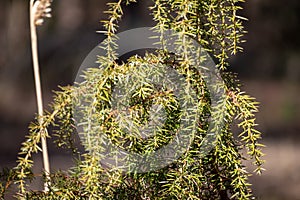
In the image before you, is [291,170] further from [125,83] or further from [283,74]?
[125,83]

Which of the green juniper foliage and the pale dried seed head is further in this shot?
the pale dried seed head

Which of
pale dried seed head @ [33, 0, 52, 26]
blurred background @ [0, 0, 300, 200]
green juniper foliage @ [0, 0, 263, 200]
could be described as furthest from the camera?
blurred background @ [0, 0, 300, 200]

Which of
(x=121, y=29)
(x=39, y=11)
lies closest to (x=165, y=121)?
(x=39, y=11)

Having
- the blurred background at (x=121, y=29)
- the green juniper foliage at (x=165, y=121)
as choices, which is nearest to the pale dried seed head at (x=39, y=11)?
the green juniper foliage at (x=165, y=121)

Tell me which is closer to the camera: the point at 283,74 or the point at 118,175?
the point at 118,175

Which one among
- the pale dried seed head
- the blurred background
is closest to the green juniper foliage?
the pale dried seed head

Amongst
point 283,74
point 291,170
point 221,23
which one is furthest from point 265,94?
point 221,23

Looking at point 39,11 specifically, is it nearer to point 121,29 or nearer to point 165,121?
point 165,121

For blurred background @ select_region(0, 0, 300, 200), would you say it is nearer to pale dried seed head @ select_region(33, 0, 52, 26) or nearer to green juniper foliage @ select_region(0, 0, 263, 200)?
pale dried seed head @ select_region(33, 0, 52, 26)
